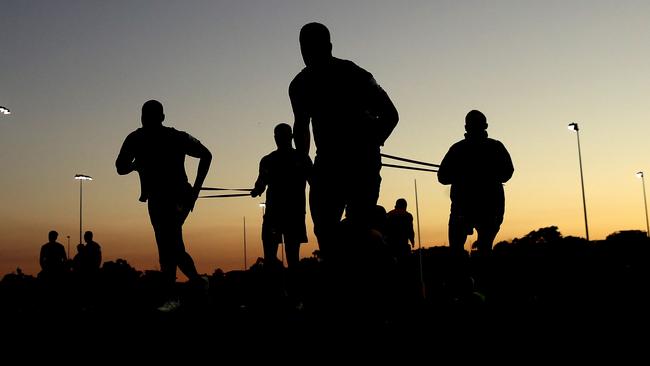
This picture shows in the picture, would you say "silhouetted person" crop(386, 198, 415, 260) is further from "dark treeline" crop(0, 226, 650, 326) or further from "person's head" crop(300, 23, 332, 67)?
"person's head" crop(300, 23, 332, 67)

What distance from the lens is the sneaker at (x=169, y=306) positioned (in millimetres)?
7541

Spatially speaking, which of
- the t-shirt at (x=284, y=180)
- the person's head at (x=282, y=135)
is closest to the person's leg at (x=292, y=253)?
the t-shirt at (x=284, y=180)

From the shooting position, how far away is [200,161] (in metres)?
8.64

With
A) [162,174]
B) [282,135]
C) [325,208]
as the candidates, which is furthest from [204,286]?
[325,208]

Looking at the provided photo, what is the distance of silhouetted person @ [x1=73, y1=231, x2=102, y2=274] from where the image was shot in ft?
65.7

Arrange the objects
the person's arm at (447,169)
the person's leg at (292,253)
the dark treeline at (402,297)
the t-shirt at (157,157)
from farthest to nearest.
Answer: the person's leg at (292,253) → the person's arm at (447,169) → the t-shirt at (157,157) → the dark treeline at (402,297)

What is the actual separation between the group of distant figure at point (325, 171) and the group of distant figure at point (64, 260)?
391 inches

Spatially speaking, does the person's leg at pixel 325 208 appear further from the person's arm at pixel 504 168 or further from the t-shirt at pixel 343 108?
the person's arm at pixel 504 168

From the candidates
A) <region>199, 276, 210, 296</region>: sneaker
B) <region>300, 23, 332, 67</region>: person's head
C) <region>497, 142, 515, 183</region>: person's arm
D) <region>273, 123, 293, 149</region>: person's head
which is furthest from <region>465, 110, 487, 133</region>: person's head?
<region>300, 23, 332, 67</region>: person's head

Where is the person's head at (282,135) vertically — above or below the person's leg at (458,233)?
above

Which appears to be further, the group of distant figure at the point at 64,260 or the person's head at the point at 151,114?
the group of distant figure at the point at 64,260

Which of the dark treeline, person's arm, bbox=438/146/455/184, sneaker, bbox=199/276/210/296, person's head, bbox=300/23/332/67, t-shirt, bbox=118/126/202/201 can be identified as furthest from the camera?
person's arm, bbox=438/146/455/184

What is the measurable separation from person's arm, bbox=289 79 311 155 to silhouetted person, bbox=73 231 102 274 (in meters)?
15.8

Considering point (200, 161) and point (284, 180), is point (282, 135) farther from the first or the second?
point (200, 161)
